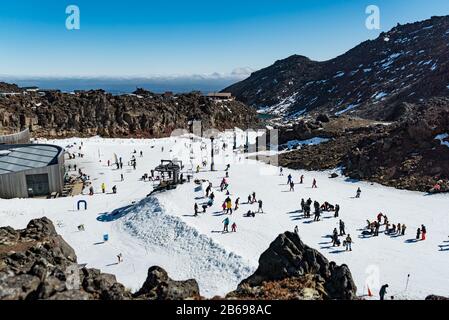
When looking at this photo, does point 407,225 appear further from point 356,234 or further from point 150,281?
point 150,281

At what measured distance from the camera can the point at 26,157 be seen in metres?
45.9

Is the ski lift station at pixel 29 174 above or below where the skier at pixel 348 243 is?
above

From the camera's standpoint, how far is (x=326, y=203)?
31328mm

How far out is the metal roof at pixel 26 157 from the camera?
4240 centimetres

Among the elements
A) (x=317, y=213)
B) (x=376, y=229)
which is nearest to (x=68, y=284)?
(x=317, y=213)

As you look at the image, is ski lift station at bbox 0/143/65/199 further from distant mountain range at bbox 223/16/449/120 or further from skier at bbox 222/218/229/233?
distant mountain range at bbox 223/16/449/120

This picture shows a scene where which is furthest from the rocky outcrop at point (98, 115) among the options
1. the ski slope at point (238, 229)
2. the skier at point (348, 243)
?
the skier at point (348, 243)

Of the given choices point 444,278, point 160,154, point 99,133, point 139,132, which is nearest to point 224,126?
point 139,132

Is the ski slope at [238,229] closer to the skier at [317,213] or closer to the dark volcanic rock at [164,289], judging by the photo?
the skier at [317,213]

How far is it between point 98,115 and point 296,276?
79.8 m

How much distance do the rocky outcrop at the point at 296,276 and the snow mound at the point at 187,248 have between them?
5.19 meters

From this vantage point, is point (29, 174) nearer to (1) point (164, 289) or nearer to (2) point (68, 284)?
(2) point (68, 284)

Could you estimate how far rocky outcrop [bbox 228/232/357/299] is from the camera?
1463cm
